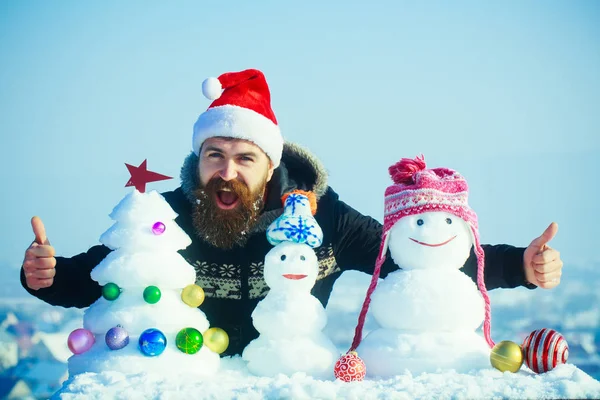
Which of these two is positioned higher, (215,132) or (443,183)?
(215,132)

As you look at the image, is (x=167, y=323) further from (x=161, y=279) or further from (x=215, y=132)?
(x=215, y=132)

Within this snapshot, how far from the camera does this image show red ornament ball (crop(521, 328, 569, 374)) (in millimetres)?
1591

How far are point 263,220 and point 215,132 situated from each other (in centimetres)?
42

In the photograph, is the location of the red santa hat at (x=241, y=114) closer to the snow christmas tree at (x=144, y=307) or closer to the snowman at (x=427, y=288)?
the snow christmas tree at (x=144, y=307)

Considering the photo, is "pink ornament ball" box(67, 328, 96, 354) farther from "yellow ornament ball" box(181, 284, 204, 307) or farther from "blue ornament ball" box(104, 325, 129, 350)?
"yellow ornament ball" box(181, 284, 204, 307)

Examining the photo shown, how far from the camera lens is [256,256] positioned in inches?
91.7

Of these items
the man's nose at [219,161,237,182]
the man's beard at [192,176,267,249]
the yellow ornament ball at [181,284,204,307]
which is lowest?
the yellow ornament ball at [181,284,204,307]

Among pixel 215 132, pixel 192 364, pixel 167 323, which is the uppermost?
pixel 215 132

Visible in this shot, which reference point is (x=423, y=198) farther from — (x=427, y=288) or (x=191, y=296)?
(x=191, y=296)

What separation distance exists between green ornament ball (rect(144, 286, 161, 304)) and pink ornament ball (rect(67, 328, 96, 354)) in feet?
0.67

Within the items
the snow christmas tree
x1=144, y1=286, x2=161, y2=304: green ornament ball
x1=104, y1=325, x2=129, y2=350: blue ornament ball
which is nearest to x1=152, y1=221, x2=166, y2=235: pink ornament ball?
the snow christmas tree

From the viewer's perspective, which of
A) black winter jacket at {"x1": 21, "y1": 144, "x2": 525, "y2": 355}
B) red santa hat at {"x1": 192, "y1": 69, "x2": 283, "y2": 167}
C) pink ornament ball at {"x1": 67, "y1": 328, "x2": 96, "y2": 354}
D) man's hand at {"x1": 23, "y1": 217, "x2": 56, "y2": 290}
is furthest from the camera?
red santa hat at {"x1": 192, "y1": 69, "x2": 283, "y2": 167}

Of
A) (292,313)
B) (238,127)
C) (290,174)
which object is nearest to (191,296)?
(292,313)

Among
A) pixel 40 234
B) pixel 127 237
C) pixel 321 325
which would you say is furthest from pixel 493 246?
pixel 40 234
